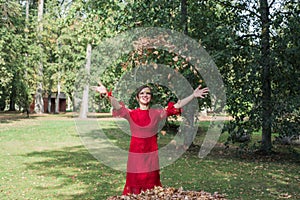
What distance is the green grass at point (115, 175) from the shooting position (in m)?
8.73

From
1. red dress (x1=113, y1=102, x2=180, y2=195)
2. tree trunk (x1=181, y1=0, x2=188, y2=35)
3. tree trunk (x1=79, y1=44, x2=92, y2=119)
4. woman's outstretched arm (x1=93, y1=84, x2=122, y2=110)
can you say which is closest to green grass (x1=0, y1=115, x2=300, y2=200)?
red dress (x1=113, y1=102, x2=180, y2=195)

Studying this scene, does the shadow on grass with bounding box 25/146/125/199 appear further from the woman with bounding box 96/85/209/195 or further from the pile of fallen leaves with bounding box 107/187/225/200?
the pile of fallen leaves with bounding box 107/187/225/200

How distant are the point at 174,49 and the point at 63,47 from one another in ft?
93.5

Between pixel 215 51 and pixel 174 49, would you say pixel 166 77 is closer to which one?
pixel 174 49

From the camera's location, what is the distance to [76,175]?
35.3 ft

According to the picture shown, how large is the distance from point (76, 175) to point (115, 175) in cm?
113

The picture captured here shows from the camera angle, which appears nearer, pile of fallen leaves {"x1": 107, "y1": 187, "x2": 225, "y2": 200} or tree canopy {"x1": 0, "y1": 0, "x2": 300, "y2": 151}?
pile of fallen leaves {"x1": 107, "y1": 187, "x2": 225, "y2": 200}

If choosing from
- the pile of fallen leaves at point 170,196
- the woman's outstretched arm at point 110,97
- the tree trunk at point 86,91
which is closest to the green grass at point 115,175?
the woman's outstretched arm at point 110,97

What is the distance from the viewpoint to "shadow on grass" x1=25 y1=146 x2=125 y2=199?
8734mm

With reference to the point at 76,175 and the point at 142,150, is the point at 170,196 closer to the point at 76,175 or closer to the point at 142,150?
the point at 142,150

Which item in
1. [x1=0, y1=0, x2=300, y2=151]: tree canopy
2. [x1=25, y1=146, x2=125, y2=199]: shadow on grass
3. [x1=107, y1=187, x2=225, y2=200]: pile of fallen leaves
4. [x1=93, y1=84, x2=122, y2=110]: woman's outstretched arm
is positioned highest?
[x1=0, y1=0, x2=300, y2=151]: tree canopy

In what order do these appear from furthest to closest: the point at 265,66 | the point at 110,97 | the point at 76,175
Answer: the point at 265,66 → the point at 76,175 → the point at 110,97

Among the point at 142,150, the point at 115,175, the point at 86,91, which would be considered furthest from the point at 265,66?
the point at 86,91

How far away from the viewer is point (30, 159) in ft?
44.5
